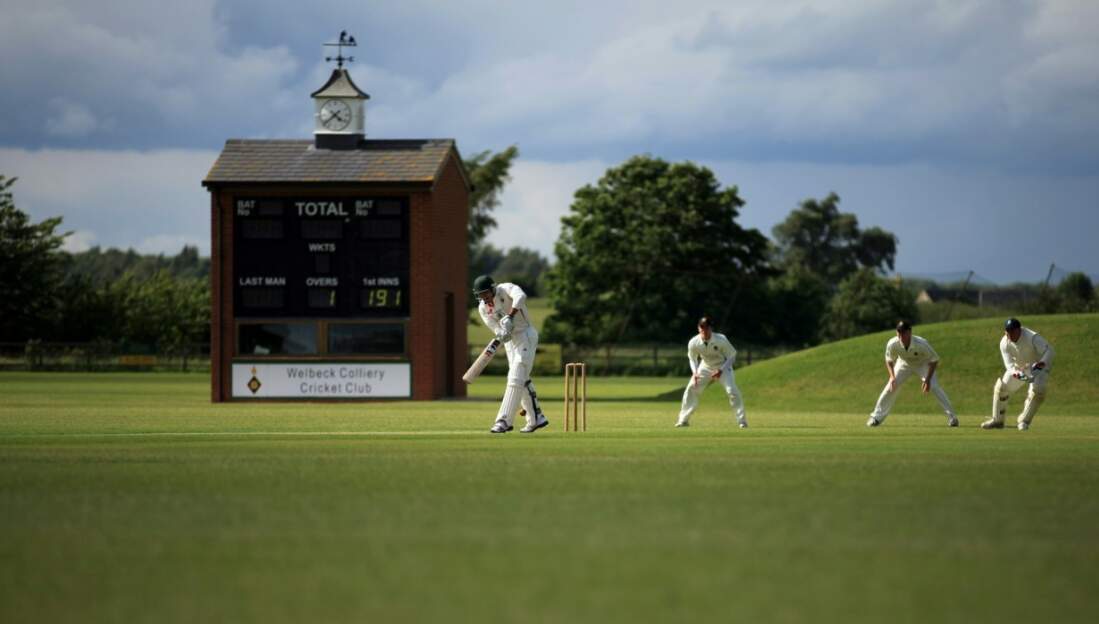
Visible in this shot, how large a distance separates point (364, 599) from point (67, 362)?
218 feet

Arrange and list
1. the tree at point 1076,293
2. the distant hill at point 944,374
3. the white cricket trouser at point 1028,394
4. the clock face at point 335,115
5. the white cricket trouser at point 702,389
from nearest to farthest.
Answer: the white cricket trouser at point 1028,394 → the white cricket trouser at point 702,389 → the distant hill at point 944,374 → the clock face at point 335,115 → the tree at point 1076,293

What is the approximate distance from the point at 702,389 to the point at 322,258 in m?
18.6

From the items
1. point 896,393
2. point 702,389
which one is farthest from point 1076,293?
point 702,389

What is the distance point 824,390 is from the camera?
38.0 m

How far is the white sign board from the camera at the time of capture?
41.0 m

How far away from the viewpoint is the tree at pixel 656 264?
7950cm

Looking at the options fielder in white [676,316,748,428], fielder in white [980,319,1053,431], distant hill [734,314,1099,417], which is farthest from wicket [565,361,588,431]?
distant hill [734,314,1099,417]

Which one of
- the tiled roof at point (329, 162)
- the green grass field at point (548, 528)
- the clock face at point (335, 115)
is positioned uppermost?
the clock face at point (335, 115)

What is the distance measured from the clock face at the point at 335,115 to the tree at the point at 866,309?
46.2 metres

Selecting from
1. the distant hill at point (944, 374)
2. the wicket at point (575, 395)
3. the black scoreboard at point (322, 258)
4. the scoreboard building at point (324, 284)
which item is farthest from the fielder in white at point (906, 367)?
the black scoreboard at point (322, 258)

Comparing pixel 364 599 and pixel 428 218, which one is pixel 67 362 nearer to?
pixel 428 218

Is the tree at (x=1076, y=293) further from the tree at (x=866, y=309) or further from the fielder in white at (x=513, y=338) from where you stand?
the fielder in white at (x=513, y=338)

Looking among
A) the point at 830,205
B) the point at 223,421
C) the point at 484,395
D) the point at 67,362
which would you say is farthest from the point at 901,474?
the point at 830,205

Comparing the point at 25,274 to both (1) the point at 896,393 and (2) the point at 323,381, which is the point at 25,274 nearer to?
(2) the point at 323,381
